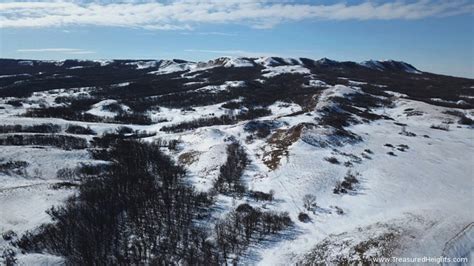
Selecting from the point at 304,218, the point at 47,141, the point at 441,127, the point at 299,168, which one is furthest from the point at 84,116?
the point at 441,127

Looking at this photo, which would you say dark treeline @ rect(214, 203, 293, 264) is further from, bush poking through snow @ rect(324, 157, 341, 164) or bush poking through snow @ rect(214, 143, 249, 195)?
bush poking through snow @ rect(324, 157, 341, 164)

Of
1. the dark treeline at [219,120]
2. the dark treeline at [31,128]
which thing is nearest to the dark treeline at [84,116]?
the dark treeline at [219,120]

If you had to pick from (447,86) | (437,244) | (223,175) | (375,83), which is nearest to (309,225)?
(437,244)

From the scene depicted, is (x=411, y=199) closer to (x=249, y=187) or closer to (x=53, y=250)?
(x=249, y=187)

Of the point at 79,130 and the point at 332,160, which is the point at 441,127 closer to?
the point at 332,160

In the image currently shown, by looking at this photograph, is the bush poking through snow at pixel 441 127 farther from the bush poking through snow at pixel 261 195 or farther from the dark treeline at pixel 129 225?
the dark treeline at pixel 129 225

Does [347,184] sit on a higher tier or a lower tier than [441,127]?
lower
